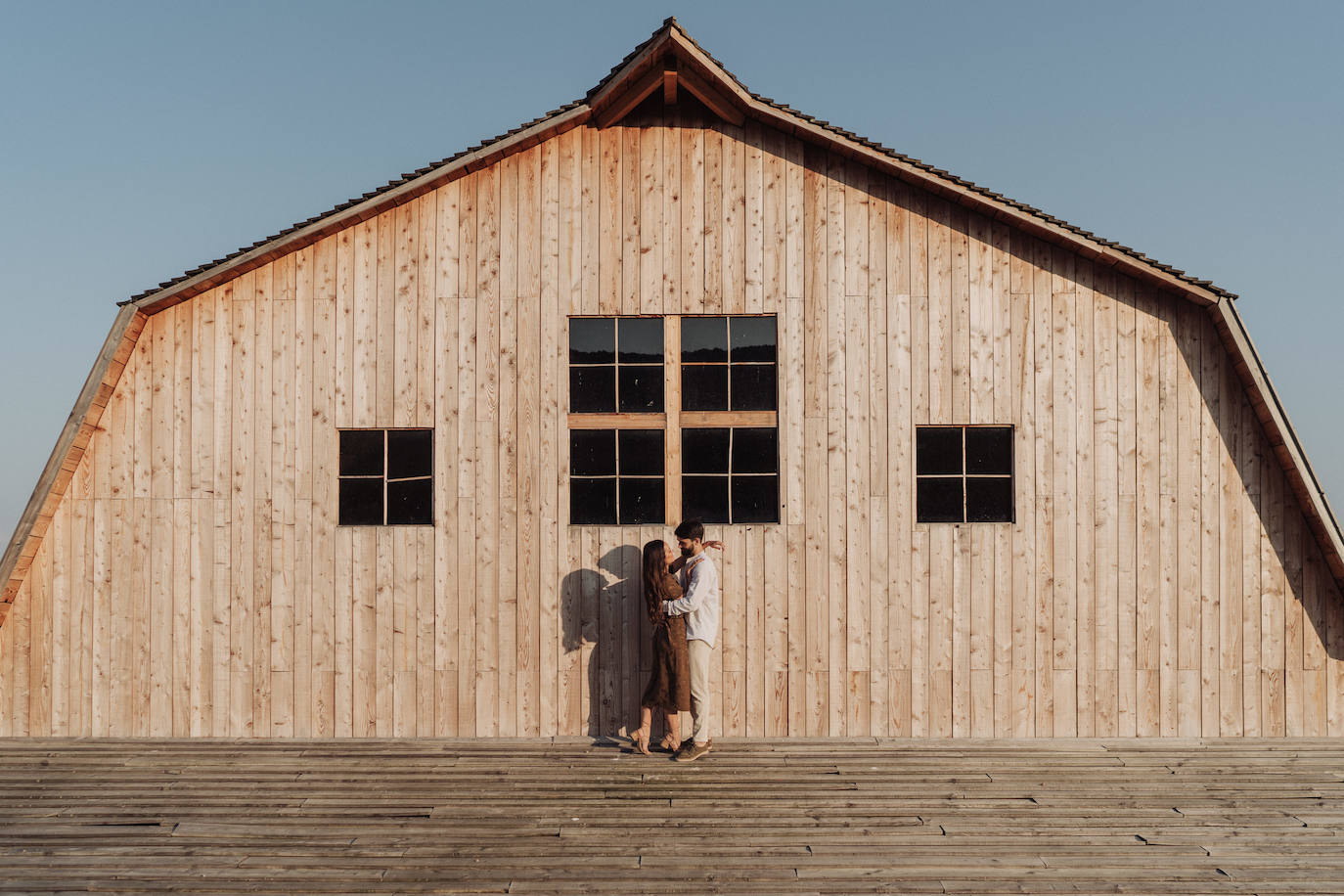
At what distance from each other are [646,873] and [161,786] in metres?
4.00

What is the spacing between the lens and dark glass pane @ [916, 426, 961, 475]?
732cm

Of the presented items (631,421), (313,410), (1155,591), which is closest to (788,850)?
(631,421)

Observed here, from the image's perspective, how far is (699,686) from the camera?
22.1 feet

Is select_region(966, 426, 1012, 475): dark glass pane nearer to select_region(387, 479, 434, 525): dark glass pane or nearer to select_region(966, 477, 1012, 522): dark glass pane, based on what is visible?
select_region(966, 477, 1012, 522): dark glass pane

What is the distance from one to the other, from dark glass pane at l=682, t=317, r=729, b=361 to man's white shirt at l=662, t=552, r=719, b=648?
71.7 inches

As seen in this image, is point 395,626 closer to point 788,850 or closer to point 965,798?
point 788,850

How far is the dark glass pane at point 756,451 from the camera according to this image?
732 cm

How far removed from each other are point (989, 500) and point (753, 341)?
8.36 feet

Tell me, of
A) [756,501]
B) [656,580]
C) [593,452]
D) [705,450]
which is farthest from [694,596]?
[593,452]

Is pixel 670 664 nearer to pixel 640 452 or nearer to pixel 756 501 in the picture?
pixel 756 501

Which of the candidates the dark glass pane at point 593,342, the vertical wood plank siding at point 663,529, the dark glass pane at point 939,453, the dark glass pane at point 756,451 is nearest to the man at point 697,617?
the vertical wood plank siding at point 663,529

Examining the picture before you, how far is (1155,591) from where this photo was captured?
23.7 feet

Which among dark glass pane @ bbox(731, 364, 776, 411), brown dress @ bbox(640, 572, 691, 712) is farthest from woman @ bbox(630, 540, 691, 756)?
dark glass pane @ bbox(731, 364, 776, 411)

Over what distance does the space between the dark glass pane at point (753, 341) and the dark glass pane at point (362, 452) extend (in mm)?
3303
